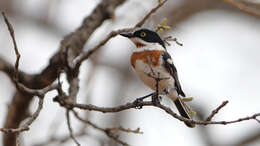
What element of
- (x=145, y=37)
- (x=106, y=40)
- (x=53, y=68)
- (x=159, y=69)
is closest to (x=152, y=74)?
(x=159, y=69)

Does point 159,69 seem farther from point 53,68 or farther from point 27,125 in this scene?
point 27,125

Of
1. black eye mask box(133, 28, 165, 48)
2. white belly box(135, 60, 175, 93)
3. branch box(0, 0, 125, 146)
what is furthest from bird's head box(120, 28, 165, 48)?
branch box(0, 0, 125, 146)

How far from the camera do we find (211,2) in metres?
9.56

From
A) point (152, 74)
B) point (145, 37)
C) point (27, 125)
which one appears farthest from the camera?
point (145, 37)

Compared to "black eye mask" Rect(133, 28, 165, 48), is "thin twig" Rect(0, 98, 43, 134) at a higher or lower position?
lower

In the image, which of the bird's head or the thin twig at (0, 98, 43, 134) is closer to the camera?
the thin twig at (0, 98, 43, 134)

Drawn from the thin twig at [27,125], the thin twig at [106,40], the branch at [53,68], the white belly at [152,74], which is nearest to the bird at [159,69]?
the white belly at [152,74]

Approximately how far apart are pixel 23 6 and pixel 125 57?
2344 millimetres

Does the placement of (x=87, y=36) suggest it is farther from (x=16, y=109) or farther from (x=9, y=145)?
(x=9, y=145)

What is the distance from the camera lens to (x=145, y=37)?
3943 millimetres

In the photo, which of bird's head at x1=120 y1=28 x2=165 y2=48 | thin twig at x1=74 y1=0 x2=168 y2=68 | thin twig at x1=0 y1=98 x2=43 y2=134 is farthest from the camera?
bird's head at x1=120 y1=28 x2=165 y2=48

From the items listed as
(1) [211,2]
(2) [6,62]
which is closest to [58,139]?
(2) [6,62]

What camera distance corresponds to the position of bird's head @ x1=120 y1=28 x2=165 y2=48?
12.9 feet

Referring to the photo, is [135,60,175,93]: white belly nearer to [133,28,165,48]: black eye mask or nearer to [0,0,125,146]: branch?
[133,28,165,48]: black eye mask
